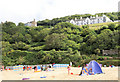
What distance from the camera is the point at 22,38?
57.1 m

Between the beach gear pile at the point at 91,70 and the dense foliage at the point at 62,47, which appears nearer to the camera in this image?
the beach gear pile at the point at 91,70

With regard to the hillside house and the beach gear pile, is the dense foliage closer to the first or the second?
the hillside house

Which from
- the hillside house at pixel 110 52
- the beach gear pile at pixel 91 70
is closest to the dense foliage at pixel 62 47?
the hillside house at pixel 110 52

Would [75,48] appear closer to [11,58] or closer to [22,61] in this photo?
[22,61]

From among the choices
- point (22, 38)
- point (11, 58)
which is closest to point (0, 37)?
point (22, 38)

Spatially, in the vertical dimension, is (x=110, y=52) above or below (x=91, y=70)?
below

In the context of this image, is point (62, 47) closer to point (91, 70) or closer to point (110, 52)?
point (110, 52)

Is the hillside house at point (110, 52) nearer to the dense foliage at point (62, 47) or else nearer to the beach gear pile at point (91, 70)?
the dense foliage at point (62, 47)

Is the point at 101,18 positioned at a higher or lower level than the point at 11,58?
higher

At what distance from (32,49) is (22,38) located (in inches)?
365

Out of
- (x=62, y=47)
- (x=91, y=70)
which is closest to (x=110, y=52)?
(x=62, y=47)

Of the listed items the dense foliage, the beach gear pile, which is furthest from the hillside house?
the beach gear pile

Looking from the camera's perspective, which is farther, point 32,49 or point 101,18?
point 101,18

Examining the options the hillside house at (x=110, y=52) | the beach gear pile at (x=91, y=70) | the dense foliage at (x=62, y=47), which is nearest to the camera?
the beach gear pile at (x=91, y=70)
